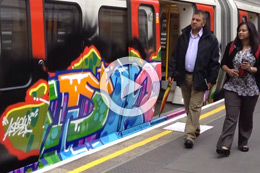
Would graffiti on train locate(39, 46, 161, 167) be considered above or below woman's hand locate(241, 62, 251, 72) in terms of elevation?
below

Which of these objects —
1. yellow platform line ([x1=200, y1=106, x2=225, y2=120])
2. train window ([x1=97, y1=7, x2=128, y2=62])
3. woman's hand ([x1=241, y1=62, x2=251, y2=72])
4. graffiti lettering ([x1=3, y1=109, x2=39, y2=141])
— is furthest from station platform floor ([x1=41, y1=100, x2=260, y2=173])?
train window ([x1=97, y1=7, x2=128, y2=62])

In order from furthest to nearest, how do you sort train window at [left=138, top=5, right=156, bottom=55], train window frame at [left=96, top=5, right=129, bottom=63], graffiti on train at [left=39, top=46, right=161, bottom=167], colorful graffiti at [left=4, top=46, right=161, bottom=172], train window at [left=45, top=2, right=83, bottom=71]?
train window at [left=138, top=5, right=156, bottom=55] < train window frame at [left=96, top=5, right=129, bottom=63] < graffiti on train at [left=39, top=46, right=161, bottom=167] < train window at [left=45, top=2, right=83, bottom=71] < colorful graffiti at [left=4, top=46, right=161, bottom=172]

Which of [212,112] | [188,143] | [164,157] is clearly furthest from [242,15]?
[164,157]

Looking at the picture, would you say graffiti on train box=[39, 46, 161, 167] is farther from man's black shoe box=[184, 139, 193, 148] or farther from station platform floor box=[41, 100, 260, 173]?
man's black shoe box=[184, 139, 193, 148]

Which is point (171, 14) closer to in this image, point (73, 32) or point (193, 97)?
point (193, 97)

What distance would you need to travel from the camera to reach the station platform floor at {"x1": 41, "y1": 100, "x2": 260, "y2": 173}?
4.27 meters

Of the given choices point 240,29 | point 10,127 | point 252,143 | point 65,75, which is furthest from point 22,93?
point 252,143

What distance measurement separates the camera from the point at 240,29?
4645mm

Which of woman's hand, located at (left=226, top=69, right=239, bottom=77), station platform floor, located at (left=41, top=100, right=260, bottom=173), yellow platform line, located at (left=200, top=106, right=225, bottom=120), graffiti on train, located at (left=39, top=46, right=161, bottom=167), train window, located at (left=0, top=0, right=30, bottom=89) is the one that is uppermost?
train window, located at (left=0, top=0, right=30, bottom=89)

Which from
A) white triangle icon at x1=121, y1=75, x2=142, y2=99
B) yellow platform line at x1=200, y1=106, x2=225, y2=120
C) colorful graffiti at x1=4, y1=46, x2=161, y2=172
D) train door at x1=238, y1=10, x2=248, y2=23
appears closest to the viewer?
colorful graffiti at x1=4, y1=46, x2=161, y2=172

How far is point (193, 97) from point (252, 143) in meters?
1.05

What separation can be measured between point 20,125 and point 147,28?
271 cm

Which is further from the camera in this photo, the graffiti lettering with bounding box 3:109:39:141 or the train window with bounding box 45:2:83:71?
the train window with bounding box 45:2:83:71
